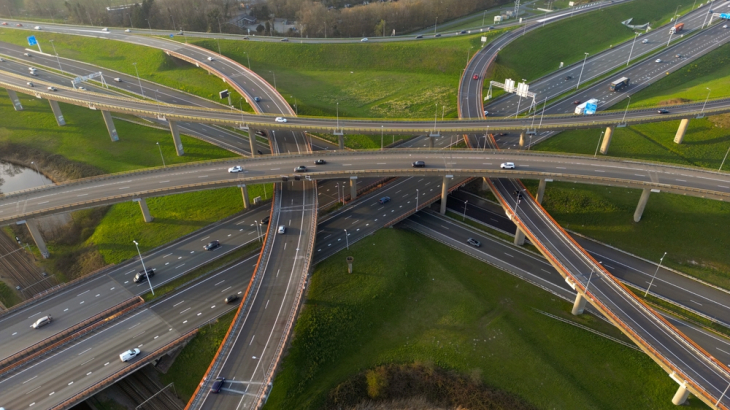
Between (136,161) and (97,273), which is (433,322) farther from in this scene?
(136,161)

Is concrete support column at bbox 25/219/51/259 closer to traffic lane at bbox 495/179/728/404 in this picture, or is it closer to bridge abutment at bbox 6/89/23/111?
bridge abutment at bbox 6/89/23/111

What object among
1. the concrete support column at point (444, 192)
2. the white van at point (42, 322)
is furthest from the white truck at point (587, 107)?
the white van at point (42, 322)

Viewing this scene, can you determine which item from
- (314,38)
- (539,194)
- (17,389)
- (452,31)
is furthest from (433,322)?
(452,31)

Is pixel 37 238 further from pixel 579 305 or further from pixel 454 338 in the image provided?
pixel 579 305

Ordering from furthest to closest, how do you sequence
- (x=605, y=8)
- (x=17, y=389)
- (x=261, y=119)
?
(x=605, y=8), (x=261, y=119), (x=17, y=389)

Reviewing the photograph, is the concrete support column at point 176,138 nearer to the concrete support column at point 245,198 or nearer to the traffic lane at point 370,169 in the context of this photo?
the traffic lane at point 370,169
